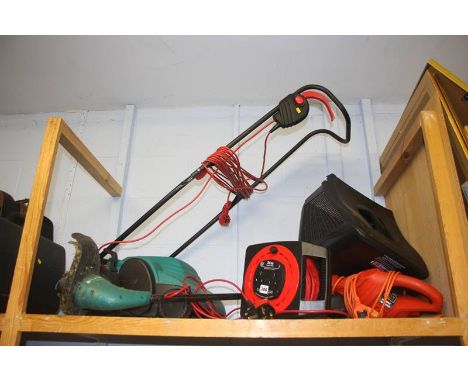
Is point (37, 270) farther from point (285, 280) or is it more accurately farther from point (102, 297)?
point (285, 280)

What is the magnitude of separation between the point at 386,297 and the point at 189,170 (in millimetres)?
963

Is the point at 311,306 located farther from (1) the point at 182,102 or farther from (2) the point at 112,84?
(2) the point at 112,84

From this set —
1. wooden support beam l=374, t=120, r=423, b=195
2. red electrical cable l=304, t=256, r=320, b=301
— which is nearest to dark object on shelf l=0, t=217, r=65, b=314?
red electrical cable l=304, t=256, r=320, b=301

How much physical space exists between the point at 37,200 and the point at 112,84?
3.01ft

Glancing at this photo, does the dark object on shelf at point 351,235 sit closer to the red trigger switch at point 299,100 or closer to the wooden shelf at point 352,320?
the wooden shelf at point 352,320

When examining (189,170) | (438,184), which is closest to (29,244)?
(189,170)

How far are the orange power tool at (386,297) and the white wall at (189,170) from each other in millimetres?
491

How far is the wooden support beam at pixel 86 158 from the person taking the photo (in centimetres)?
95

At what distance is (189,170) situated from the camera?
150 cm

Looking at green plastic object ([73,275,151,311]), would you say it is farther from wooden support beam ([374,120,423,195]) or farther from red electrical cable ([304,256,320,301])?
wooden support beam ([374,120,423,195])
